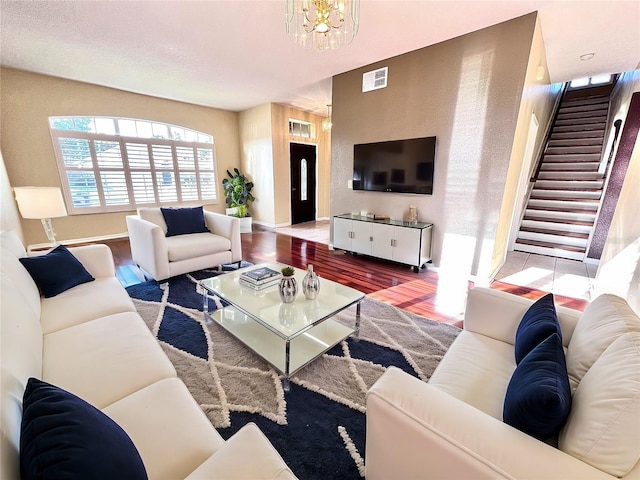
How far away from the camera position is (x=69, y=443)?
0.56 m

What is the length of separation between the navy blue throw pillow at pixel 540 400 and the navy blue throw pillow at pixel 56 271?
2.59 meters

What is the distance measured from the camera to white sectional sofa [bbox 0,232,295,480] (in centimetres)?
71

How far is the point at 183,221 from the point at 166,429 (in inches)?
116

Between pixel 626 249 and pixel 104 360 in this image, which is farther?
pixel 626 249

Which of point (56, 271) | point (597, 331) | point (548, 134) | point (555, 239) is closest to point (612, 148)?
point (548, 134)

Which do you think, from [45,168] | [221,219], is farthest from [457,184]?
[45,168]

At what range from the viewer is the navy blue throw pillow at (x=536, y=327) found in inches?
42.4

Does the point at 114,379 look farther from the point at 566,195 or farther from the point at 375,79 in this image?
the point at 566,195

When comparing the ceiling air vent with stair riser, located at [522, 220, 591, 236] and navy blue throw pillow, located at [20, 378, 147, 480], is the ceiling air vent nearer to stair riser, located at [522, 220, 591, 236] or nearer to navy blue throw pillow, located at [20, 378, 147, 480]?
stair riser, located at [522, 220, 591, 236]

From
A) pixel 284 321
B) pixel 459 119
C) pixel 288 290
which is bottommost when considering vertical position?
pixel 284 321

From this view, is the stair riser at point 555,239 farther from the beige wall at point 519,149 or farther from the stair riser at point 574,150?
the stair riser at point 574,150

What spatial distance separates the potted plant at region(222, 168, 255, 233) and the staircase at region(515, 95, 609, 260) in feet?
17.6

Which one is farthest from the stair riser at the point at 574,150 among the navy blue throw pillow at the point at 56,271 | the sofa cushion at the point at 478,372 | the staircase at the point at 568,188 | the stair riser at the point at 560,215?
the navy blue throw pillow at the point at 56,271

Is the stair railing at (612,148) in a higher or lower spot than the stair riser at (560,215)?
higher
